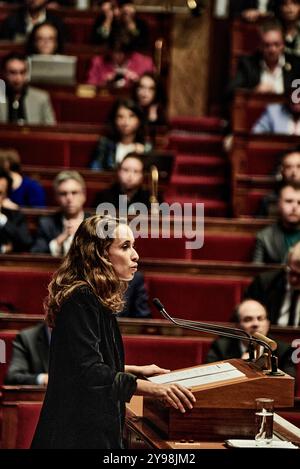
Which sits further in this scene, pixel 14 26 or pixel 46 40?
pixel 14 26

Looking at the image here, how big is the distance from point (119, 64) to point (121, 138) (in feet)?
1.70

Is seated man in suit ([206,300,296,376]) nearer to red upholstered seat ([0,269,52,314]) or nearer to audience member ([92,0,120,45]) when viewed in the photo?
red upholstered seat ([0,269,52,314])

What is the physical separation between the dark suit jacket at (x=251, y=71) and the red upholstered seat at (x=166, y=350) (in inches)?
52.2

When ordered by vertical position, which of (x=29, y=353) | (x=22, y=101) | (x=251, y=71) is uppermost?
(x=251, y=71)

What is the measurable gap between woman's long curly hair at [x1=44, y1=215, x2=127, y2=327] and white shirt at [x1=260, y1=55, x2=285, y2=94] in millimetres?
2038

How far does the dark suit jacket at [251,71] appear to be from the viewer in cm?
326

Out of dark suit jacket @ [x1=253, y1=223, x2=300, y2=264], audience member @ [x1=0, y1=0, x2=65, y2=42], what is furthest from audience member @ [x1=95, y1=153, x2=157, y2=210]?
audience member @ [x1=0, y1=0, x2=65, y2=42]

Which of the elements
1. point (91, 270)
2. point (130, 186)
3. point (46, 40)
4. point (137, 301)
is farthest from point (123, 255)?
point (46, 40)

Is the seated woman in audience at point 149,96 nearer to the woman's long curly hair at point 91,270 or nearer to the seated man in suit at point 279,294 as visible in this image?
the seated man in suit at point 279,294

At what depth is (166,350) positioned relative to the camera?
208cm

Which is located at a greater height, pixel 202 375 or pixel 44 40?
pixel 44 40

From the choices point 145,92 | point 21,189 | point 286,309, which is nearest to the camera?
point 286,309

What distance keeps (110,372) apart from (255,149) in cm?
179

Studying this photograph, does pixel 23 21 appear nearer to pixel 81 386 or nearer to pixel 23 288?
pixel 23 288
